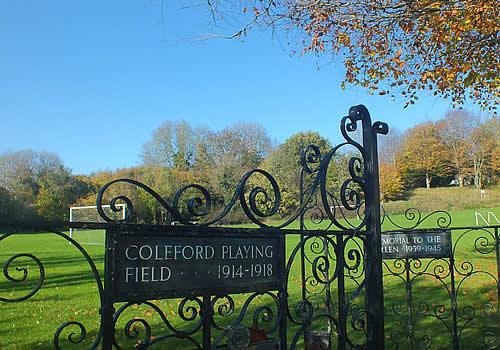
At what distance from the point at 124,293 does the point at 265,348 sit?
0.90 m

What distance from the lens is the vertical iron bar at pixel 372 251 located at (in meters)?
3.11

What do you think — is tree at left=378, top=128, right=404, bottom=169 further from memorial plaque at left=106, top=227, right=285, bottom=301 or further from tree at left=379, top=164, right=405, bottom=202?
memorial plaque at left=106, top=227, right=285, bottom=301

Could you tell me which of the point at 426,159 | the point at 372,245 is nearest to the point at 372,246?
the point at 372,245

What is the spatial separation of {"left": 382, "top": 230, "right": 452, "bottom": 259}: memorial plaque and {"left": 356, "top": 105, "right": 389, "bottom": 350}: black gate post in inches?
68.5

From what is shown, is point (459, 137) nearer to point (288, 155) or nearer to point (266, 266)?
point (288, 155)

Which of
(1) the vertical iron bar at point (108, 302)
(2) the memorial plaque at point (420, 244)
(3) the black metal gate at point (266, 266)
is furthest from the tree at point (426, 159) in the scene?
(1) the vertical iron bar at point (108, 302)

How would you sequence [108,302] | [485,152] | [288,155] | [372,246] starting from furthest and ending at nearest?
[485,152], [288,155], [372,246], [108,302]

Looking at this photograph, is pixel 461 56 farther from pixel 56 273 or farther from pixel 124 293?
pixel 56 273

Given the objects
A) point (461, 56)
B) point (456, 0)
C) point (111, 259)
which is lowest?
point (111, 259)

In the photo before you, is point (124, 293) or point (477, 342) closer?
point (124, 293)

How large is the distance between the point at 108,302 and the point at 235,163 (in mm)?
34740

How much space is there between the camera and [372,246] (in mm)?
3141

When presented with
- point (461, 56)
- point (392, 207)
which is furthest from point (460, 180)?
point (461, 56)

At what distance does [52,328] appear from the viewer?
621 cm
